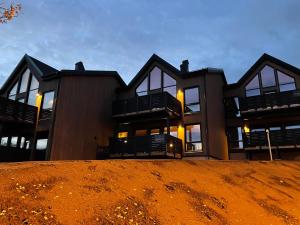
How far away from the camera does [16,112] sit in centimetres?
2281

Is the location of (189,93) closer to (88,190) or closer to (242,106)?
(242,106)

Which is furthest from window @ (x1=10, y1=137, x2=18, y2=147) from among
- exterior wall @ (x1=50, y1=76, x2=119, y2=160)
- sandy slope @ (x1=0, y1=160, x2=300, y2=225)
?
sandy slope @ (x1=0, y1=160, x2=300, y2=225)

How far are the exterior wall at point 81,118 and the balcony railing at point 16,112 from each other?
2876mm

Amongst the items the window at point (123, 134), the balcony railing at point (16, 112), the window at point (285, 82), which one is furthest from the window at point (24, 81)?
the window at point (285, 82)

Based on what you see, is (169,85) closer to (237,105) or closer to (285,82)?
(237,105)

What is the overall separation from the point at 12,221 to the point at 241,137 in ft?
68.4

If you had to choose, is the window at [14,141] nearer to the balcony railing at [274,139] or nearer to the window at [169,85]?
the window at [169,85]

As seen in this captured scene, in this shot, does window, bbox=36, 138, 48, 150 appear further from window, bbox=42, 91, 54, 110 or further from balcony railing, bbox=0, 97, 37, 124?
window, bbox=42, 91, 54, 110

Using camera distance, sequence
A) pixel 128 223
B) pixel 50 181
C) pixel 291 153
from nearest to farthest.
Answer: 1. pixel 128 223
2. pixel 50 181
3. pixel 291 153

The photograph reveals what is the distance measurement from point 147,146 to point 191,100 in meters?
5.66

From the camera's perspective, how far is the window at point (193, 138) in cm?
2181

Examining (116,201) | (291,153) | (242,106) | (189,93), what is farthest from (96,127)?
(116,201)

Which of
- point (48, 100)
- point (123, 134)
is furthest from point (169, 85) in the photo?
point (48, 100)

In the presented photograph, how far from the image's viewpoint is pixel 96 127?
76.5 feet
